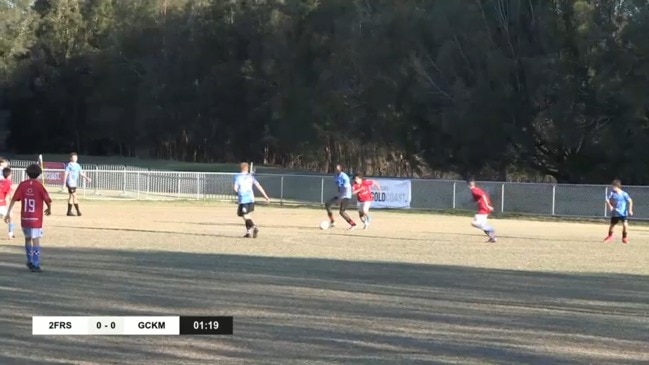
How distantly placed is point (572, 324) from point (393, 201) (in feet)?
109

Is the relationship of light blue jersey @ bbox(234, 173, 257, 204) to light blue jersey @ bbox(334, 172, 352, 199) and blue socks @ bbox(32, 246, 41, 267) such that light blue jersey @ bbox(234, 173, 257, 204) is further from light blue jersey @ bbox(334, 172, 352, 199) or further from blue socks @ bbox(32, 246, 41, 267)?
blue socks @ bbox(32, 246, 41, 267)

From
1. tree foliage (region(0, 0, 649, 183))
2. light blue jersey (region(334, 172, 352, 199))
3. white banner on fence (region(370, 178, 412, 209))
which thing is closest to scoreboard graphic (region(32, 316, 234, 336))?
light blue jersey (region(334, 172, 352, 199))

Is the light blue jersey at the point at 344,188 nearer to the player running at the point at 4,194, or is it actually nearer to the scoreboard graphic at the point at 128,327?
the player running at the point at 4,194

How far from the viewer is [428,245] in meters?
25.1

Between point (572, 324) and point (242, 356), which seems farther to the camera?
point (572, 324)

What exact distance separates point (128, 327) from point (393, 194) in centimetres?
3542

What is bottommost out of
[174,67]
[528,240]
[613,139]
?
[528,240]

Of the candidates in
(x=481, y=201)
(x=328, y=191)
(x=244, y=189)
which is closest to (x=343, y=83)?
(x=328, y=191)

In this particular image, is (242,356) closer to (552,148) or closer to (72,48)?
(552,148)

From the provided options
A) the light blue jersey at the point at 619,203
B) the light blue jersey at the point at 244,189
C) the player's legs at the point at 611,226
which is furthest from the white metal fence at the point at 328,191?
the light blue jersey at the point at 244,189

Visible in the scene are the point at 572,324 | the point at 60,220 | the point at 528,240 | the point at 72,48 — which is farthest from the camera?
the point at 72,48

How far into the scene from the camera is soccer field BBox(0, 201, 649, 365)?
10250 millimetres

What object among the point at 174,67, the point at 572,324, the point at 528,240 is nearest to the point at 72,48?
the point at 174,67

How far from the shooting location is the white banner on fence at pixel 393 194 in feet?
149
